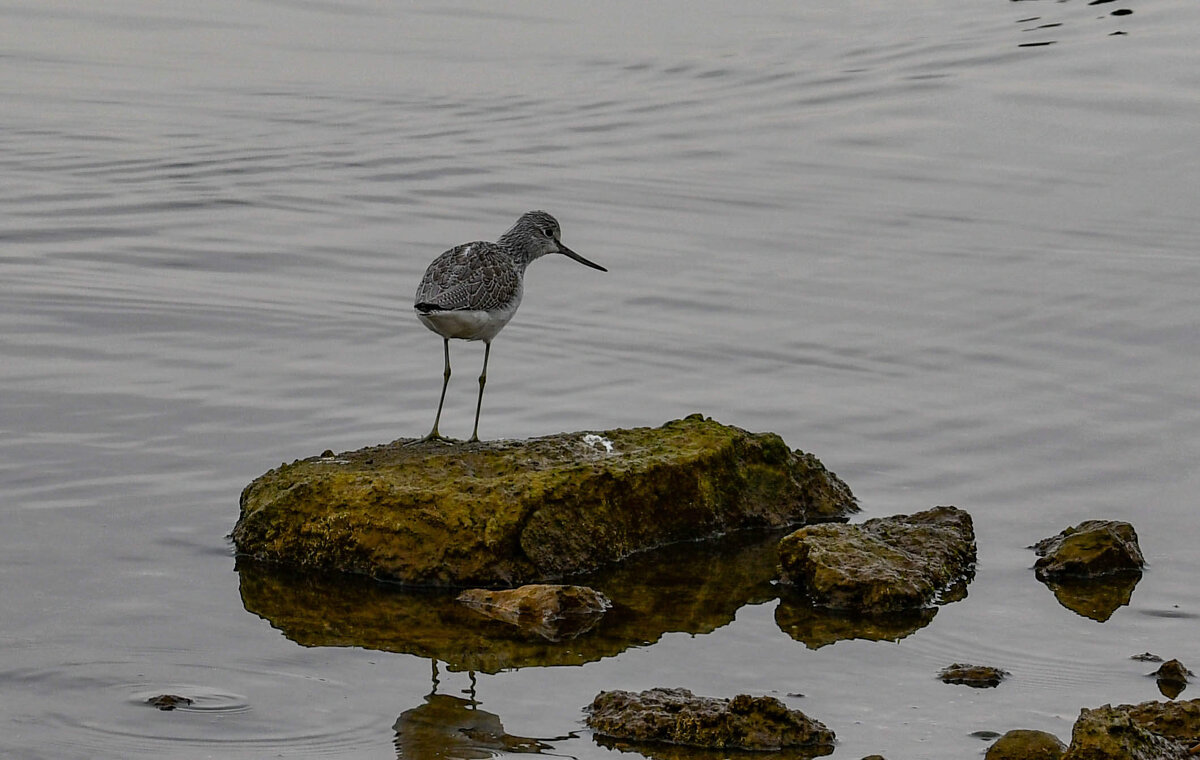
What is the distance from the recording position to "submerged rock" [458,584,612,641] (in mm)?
7188

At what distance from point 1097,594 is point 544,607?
8.33 ft

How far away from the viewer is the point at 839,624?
7348mm

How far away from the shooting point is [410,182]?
16547mm

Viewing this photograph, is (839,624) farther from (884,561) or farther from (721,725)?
(721,725)

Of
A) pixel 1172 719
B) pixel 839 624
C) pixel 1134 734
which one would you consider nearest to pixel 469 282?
pixel 839 624

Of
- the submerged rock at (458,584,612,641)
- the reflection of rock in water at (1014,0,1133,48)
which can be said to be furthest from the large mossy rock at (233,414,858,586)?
the reflection of rock in water at (1014,0,1133,48)

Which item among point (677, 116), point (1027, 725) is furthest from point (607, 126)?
point (1027, 725)

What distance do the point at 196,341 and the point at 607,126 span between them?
8.12 m

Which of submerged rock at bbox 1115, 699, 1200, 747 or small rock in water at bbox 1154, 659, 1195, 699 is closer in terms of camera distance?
submerged rock at bbox 1115, 699, 1200, 747

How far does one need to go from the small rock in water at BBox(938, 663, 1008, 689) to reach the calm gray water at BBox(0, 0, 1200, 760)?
114mm

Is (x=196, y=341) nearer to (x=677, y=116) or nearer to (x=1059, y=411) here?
(x=1059, y=411)

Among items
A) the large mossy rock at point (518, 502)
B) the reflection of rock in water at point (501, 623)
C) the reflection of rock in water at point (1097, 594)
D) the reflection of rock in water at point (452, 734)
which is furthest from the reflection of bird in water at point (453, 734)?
the reflection of rock in water at point (1097, 594)

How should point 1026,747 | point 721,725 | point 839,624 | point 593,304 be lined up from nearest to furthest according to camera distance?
point 1026,747 → point 721,725 → point 839,624 → point 593,304

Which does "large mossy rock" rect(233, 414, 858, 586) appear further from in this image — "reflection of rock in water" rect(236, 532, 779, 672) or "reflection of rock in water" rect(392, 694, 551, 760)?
"reflection of rock in water" rect(392, 694, 551, 760)
